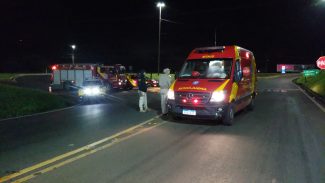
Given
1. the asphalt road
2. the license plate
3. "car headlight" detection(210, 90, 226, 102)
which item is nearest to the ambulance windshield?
→ "car headlight" detection(210, 90, 226, 102)

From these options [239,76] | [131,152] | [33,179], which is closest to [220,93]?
[239,76]

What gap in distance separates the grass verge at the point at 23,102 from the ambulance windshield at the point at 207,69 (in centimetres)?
743

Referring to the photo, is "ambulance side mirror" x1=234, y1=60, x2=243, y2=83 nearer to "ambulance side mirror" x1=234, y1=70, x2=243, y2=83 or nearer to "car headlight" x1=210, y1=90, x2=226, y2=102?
"ambulance side mirror" x1=234, y1=70, x2=243, y2=83

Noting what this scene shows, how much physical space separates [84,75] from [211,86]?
76.9 feet

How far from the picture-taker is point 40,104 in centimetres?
1822

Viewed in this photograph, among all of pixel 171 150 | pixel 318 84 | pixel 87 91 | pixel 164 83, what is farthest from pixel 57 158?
pixel 318 84

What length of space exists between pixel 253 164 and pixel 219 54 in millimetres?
6655

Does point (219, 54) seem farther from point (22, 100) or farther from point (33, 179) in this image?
point (22, 100)

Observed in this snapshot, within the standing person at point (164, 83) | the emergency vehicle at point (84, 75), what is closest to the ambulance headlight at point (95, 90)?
the emergency vehicle at point (84, 75)

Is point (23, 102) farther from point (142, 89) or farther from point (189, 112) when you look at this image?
point (189, 112)

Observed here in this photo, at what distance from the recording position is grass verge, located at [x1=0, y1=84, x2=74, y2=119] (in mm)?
16219

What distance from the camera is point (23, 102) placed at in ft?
58.1

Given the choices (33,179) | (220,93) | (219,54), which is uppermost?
(219,54)

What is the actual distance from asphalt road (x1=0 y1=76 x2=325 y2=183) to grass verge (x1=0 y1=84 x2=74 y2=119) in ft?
9.03
